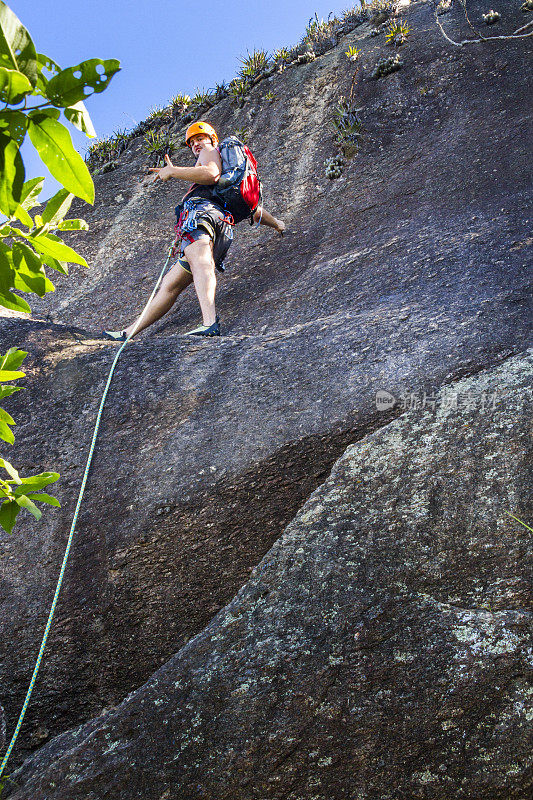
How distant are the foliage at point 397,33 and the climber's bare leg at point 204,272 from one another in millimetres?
Answer: 5612

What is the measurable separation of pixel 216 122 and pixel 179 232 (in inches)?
242

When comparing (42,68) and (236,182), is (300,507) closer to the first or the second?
(42,68)

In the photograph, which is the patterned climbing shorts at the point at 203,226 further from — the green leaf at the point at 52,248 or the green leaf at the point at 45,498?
the green leaf at the point at 52,248

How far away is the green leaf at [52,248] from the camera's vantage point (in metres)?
1.64

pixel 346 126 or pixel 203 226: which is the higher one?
pixel 203 226

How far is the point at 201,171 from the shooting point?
6.36 m

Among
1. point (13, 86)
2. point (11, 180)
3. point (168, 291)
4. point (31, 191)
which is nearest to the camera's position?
point (13, 86)

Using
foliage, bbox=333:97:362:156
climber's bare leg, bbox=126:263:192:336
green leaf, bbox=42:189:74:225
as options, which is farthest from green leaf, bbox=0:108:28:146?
foliage, bbox=333:97:362:156

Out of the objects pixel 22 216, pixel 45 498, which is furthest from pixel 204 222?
pixel 22 216

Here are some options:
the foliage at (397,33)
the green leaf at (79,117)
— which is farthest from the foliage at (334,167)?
the green leaf at (79,117)

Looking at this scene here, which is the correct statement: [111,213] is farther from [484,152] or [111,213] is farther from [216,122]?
[484,152]

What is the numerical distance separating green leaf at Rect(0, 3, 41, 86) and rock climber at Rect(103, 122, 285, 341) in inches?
184

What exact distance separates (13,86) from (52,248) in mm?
434

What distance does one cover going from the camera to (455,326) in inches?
168
